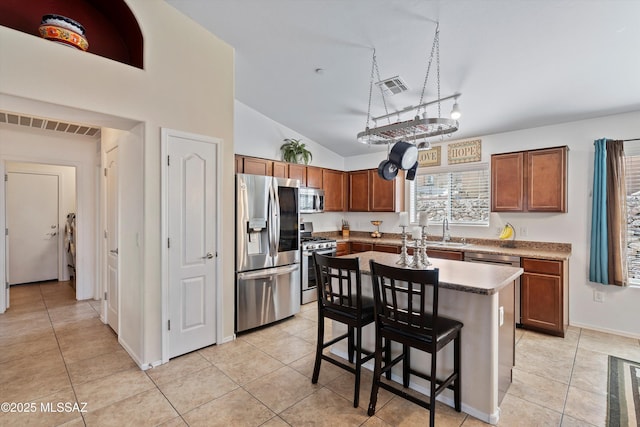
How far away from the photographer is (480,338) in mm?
2094

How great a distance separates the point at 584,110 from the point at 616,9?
1.70 m

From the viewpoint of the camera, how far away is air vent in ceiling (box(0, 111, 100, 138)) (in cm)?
375

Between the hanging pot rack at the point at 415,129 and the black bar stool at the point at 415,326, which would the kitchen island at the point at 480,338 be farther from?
the hanging pot rack at the point at 415,129

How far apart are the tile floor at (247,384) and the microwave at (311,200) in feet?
6.60

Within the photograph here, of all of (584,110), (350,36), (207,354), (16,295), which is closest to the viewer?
(350,36)

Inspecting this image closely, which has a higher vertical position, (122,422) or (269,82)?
(269,82)

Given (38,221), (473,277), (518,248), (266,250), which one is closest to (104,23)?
(266,250)

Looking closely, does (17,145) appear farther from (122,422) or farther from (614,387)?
(614,387)

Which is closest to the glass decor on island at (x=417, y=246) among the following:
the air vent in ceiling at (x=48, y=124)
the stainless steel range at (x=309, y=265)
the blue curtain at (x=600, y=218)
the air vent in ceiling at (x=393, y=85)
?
the air vent in ceiling at (x=393, y=85)

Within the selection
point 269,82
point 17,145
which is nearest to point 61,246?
point 17,145

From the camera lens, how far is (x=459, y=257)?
13.4 feet

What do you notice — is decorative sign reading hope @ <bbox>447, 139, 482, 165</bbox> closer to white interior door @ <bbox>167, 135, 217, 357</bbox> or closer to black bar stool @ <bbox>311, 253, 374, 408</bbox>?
black bar stool @ <bbox>311, 253, 374, 408</bbox>

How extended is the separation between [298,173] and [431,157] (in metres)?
2.25

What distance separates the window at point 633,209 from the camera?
343cm
